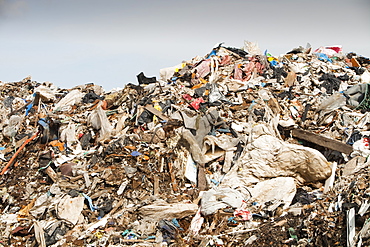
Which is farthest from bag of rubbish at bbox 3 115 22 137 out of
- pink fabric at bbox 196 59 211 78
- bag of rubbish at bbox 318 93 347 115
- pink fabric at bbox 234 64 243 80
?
bag of rubbish at bbox 318 93 347 115

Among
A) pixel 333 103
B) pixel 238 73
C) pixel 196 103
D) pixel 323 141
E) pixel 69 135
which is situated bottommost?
pixel 69 135

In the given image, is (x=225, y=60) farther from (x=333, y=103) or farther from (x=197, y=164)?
(x=197, y=164)

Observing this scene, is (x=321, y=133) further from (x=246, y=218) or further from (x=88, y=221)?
(x=88, y=221)

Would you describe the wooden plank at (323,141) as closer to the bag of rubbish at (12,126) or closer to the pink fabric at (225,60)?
the pink fabric at (225,60)

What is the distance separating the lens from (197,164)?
6.38m

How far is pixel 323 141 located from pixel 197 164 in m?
2.58

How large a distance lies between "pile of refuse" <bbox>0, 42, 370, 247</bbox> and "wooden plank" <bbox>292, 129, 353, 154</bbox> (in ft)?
0.07

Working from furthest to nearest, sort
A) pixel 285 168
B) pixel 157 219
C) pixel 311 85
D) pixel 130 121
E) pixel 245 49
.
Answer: pixel 245 49 < pixel 311 85 < pixel 130 121 < pixel 285 168 < pixel 157 219

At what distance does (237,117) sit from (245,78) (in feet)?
8.30

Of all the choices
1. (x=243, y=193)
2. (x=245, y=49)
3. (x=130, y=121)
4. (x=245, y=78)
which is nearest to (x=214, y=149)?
(x=243, y=193)

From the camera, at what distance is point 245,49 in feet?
37.4

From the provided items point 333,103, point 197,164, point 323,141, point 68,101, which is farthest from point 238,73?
point 68,101

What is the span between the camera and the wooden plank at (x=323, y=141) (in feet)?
19.5

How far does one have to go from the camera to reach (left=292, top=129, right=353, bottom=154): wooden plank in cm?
594
